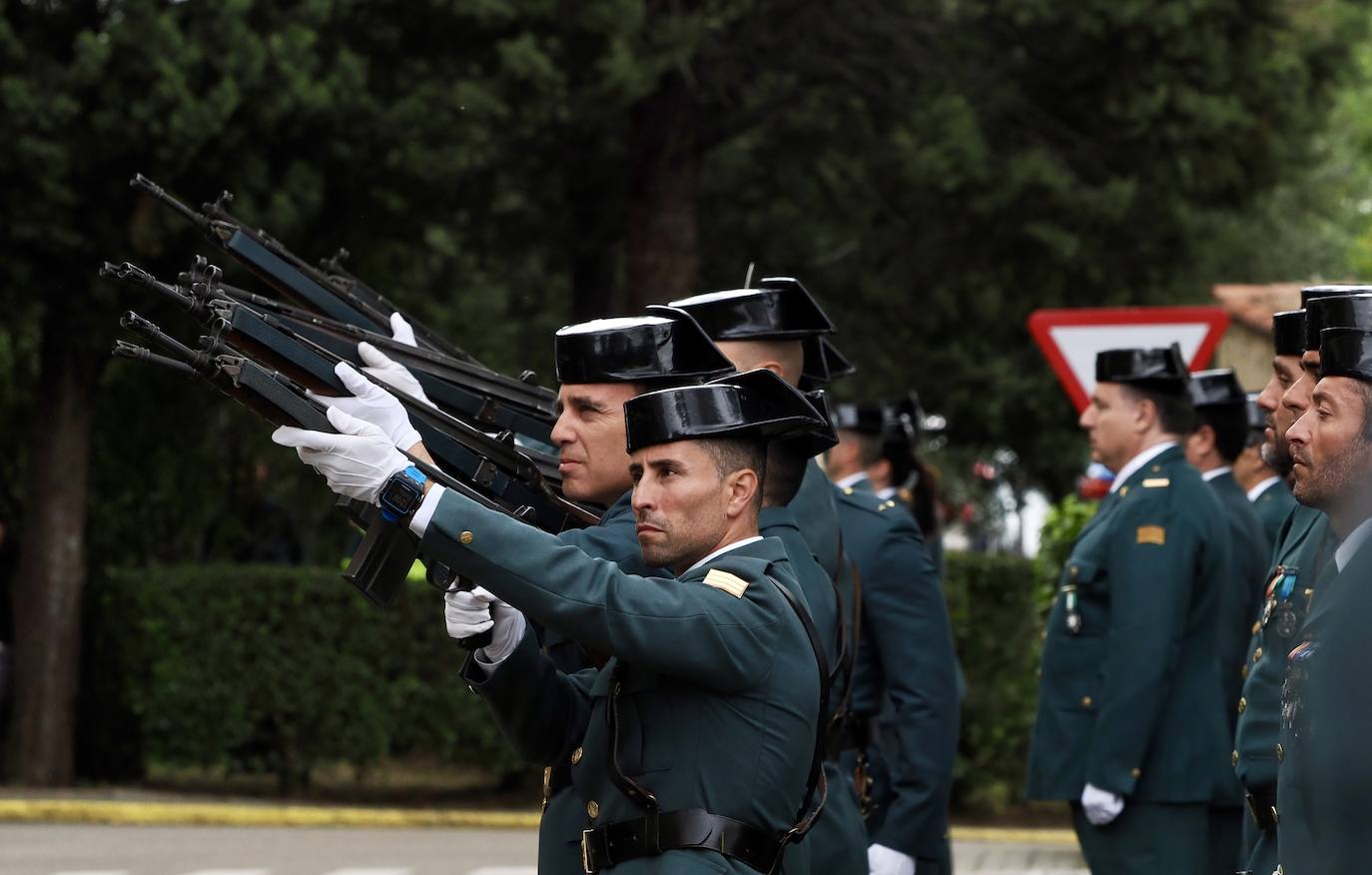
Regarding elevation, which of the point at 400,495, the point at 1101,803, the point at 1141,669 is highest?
the point at 400,495

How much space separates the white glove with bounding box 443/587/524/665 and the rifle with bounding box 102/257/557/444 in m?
0.70

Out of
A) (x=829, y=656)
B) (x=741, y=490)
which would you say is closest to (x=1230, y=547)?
(x=829, y=656)

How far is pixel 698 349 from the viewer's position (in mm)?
4449

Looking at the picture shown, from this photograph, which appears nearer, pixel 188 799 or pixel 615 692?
pixel 615 692

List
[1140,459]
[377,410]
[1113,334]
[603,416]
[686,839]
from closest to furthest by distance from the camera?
[686,839] → [377,410] → [603,416] → [1140,459] → [1113,334]

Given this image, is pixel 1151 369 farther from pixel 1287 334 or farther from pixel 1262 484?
pixel 1262 484

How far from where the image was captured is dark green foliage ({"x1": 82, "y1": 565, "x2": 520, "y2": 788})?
1401cm

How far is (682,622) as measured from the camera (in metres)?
3.69

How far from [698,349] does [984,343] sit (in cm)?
1489

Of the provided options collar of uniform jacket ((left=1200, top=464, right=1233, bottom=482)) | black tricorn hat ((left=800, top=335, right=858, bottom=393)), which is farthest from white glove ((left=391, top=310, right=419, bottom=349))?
collar of uniform jacket ((left=1200, top=464, right=1233, bottom=482))

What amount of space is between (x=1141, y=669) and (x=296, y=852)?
7286 mm

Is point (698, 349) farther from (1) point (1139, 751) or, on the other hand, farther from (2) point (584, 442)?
(1) point (1139, 751)

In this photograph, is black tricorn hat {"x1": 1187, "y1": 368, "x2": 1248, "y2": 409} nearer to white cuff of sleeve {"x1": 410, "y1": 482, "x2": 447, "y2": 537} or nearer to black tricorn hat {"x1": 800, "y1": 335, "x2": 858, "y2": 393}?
black tricorn hat {"x1": 800, "y1": 335, "x2": 858, "y2": 393}

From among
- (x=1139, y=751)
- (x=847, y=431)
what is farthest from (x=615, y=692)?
(x=847, y=431)
